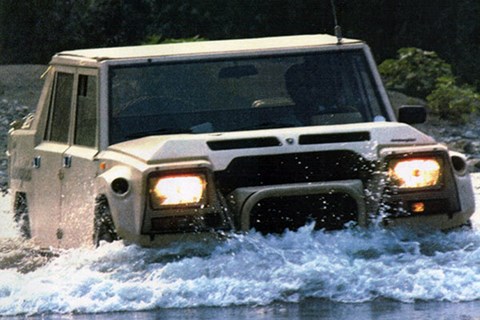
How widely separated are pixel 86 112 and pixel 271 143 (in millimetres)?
1773

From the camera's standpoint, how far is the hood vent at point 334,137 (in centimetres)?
1056

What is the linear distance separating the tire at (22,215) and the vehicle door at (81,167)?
1.36 meters

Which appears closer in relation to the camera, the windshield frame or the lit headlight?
the lit headlight

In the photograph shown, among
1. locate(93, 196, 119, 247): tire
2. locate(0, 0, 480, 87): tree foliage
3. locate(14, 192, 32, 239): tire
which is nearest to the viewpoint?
locate(93, 196, 119, 247): tire

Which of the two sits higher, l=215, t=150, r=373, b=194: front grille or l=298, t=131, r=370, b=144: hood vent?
l=298, t=131, r=370, b=144: hood vent

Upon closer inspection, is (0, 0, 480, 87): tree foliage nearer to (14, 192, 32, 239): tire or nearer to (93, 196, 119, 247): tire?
(14, 192, 32, 239): tire

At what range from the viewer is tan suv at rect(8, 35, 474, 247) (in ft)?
33.8

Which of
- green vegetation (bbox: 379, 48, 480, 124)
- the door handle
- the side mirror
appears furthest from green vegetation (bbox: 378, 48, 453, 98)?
the door handle

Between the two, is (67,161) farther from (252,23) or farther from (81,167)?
(252,23)

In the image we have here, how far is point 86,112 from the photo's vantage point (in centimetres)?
1187

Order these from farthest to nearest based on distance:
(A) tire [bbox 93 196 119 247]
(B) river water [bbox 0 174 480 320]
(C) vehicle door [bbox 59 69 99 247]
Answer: (C) vehicle door [bbox 59 69 99 247] → (A) tire [bbox 93 196 119 247] → (B) river water [bbox 0 174 480 320]

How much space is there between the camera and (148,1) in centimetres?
3631

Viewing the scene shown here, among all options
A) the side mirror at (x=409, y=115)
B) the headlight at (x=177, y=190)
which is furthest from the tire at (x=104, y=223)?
the side mirror at (x=409, y=115)

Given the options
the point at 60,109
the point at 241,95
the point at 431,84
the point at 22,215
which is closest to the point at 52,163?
the point at 60,109
